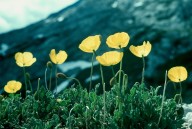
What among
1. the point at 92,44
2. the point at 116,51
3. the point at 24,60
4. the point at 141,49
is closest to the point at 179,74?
the point at 141,49

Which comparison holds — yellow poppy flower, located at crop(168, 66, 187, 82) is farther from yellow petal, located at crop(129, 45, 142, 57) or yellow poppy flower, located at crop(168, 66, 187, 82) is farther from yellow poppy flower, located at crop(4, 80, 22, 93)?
yellow poppy flower, located at crop(4, 80, 22, 93)

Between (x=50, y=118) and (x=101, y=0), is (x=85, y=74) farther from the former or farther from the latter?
(x=50, y=118)

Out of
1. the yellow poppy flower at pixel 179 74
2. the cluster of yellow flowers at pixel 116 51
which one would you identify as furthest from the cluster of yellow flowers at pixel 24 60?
the yellow poppy flower at pixel 179 74

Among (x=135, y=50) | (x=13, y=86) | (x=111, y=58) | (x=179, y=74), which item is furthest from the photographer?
(x=13, y=86)

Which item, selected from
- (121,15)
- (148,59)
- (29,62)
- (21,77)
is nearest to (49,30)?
(121,15)

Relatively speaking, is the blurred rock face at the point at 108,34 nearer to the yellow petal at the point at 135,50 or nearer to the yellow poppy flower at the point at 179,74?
the yellow petal at the point at 135,50

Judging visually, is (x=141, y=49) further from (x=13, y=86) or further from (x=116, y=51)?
(x=13, y=86)

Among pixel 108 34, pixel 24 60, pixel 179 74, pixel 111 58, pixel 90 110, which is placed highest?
pixel 108 34
